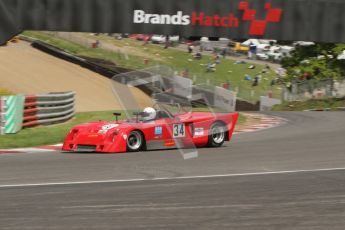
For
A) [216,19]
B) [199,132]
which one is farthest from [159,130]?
[216,19]

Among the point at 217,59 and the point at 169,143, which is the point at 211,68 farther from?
the point at 169,143

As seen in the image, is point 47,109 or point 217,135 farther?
point 47,109

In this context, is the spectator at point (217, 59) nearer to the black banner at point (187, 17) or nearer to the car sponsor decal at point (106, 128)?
the black banner at point (187, 17)

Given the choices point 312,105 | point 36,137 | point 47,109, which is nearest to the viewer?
point 36,137

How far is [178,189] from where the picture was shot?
783cm

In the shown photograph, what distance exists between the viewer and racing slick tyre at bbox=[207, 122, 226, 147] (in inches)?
545

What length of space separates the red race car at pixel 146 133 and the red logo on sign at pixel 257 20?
15106 mm

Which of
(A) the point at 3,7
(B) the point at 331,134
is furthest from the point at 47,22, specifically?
(B) the point at 331,134

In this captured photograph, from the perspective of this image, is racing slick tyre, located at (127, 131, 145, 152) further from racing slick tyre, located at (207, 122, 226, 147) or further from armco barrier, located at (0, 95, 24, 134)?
armco barrier, located at (0, 95, 24, 134)

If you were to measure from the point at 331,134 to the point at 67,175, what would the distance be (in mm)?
8816

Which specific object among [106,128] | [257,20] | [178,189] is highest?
[257,20]

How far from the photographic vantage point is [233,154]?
1239 centimetres

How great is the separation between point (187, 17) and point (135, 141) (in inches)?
605

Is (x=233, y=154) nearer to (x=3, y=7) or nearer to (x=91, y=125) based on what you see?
(x=91, y=125)
